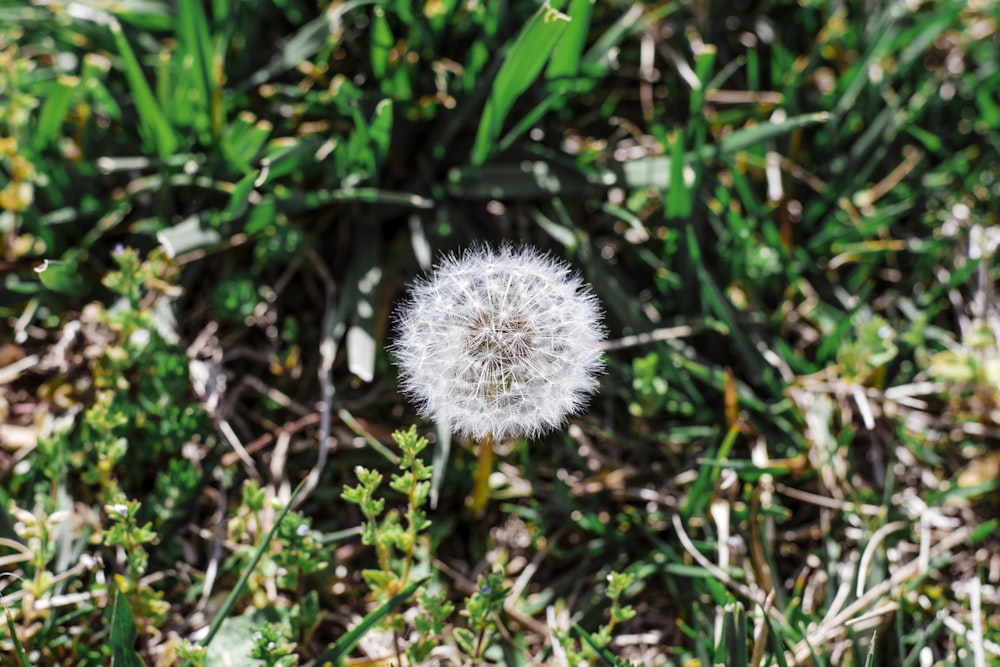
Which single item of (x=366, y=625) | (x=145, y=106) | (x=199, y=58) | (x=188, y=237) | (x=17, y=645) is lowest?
(x=366, y=625)

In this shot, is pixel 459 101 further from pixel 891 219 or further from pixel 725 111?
pixel 891 219

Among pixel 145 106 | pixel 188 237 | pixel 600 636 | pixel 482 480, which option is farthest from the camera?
pixel 145 106

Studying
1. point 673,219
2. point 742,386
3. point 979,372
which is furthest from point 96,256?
point 979,372

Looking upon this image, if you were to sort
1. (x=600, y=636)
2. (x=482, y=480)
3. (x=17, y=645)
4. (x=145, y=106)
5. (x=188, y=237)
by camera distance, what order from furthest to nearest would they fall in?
(x=145, y=106) → (x=188, y=237) → (x=482, y=480) → (x=600, y=636) → (x=17, y=645)

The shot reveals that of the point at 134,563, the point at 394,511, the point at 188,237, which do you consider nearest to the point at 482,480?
the point at 394,511

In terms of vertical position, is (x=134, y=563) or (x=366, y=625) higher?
(x=134, y=563)

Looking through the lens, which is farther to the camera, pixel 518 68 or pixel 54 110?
pixel 54 110

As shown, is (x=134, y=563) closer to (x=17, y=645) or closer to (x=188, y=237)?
(x=17, y=645)

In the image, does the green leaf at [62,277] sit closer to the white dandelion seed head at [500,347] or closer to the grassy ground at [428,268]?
the grassy ground at [428,268]
